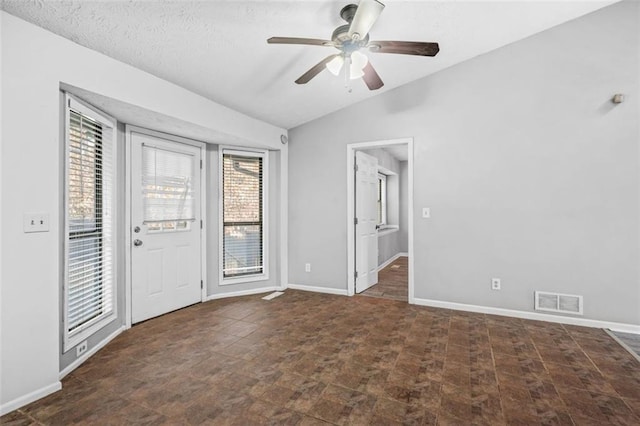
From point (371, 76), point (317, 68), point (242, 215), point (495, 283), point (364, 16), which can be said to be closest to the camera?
point (364, 16)

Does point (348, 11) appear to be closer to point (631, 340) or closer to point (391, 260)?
point (631, 340)

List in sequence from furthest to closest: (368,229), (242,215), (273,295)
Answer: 1. (368,229)
2. (242,215)
3. (273,295)

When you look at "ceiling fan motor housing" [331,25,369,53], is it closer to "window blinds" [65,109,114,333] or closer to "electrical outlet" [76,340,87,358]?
"window blinds" [65,109,114,333]

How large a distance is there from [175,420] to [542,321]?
11.9ft

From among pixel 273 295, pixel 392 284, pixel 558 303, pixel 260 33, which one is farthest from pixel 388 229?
pixel 260 33

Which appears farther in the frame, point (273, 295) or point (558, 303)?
point (273, 295)

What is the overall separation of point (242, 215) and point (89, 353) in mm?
2337

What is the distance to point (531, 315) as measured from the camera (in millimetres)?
3279

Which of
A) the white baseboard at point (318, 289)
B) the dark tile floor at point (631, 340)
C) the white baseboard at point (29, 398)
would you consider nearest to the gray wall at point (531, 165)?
the dark tile floor at point (631, 340)

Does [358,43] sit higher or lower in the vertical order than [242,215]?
higher

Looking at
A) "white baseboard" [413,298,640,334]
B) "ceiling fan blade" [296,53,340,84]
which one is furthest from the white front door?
"white baseboard" [413,298,640,334]

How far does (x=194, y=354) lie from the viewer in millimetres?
2533

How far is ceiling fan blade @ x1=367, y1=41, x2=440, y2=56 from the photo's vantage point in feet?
6.68

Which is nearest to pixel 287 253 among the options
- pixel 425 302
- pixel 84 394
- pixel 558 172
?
pixel 425 302
